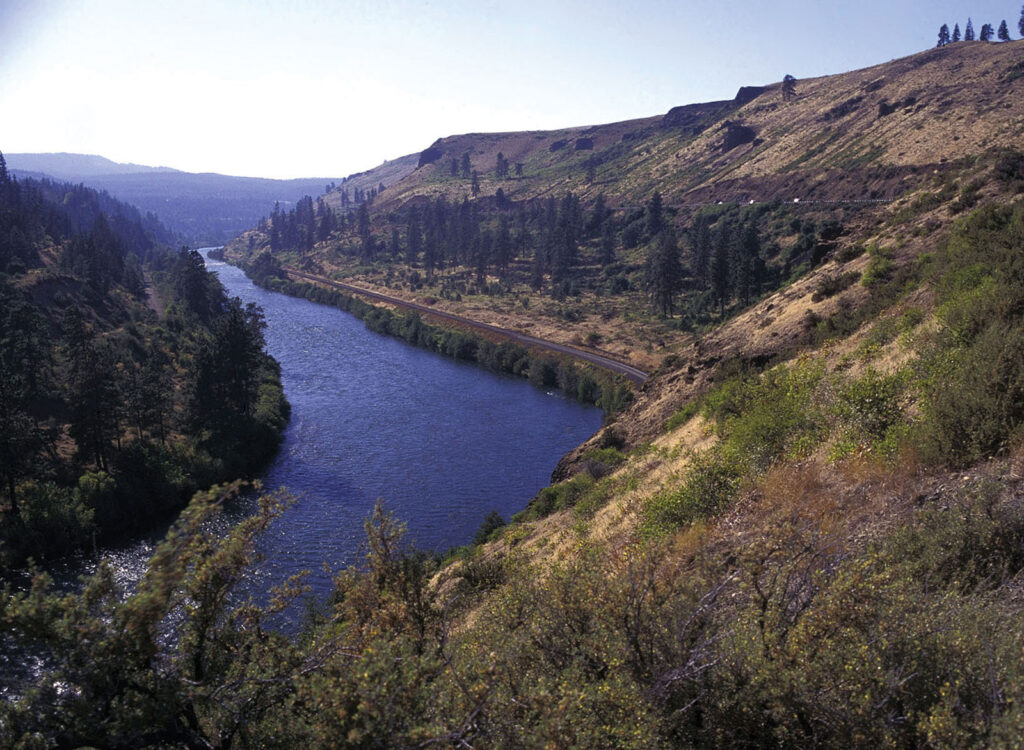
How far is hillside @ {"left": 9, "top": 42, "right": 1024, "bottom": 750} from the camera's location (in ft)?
22.8

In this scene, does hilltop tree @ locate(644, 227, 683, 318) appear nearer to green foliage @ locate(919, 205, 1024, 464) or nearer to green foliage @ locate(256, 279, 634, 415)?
green foliage @ locate(256, 279, 634, 415)

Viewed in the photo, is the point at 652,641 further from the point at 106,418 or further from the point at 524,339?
the point at 524,339

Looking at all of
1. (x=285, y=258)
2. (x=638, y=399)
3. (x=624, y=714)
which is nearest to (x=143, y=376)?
(x=638, y=399)

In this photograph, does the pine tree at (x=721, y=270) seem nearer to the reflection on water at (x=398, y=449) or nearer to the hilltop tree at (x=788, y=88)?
the reflection on water at (x=398, y=449)

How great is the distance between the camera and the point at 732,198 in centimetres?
10244

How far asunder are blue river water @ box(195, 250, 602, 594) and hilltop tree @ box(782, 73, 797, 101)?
10845 cm

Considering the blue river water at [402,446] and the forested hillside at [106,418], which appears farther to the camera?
the blue river water at [402,446]

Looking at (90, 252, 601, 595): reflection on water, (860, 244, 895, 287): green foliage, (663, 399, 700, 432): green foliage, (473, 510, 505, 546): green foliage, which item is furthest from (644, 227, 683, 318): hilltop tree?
(663, 399, 700, 432): green foliage

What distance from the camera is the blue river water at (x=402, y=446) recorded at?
3288cm

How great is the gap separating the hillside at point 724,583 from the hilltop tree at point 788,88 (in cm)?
12116

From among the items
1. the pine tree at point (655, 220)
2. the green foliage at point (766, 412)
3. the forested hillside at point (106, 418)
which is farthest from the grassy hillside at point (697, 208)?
the forested hillside at point (106, 418)

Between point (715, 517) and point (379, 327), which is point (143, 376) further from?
point (379, 327)

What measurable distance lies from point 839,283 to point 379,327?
6674cm

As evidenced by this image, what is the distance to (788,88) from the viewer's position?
139750 millimetres
